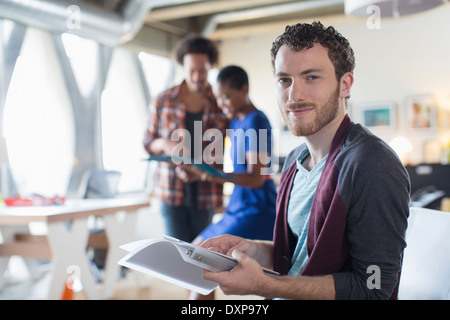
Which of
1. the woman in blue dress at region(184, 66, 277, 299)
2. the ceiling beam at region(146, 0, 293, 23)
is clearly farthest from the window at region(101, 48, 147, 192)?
the woman in blue dress at region(184, 66, 277, 299)

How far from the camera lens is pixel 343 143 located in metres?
1.18

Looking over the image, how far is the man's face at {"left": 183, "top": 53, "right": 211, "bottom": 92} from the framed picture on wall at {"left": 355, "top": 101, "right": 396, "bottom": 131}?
5.39 metres

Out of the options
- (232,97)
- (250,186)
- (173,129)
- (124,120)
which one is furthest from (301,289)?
(124,120)

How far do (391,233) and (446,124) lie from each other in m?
6.85

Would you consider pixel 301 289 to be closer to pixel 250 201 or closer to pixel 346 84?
pixel 346 84

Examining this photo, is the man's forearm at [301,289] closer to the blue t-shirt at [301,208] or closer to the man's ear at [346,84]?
the blue t-shirt at [301,208]

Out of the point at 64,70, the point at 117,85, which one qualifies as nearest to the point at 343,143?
the point at 64,70

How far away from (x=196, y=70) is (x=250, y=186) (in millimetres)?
911

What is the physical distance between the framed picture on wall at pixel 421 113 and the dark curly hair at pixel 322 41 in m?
6.60

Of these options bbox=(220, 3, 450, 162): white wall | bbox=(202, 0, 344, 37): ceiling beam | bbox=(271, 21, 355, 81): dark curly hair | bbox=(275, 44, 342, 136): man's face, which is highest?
bbox=(202, 0, 344, 37): ceiling beam

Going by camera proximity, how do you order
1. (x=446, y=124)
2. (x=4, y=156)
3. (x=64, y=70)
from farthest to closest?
1. (x=446, y=124)
2. (x=64, y=70)
3. (x=4, y=156)

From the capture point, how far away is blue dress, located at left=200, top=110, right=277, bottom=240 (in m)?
2.08

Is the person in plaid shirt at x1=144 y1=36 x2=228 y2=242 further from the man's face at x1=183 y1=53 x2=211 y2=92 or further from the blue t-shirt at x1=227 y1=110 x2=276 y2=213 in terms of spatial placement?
the blue t-shirt at x1=227 y1=110 x2=276 y2=213
